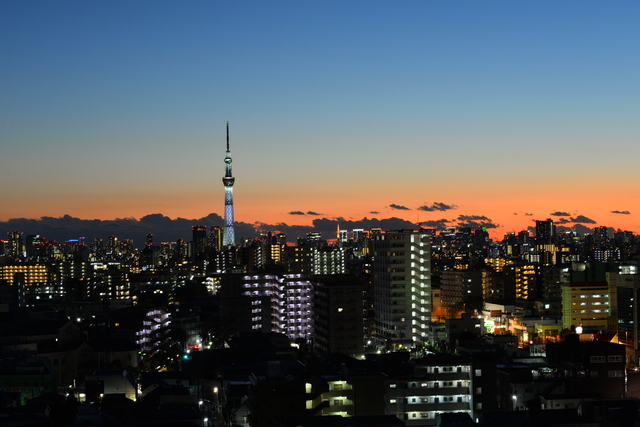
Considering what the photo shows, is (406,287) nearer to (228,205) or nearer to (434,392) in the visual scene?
(434,392)

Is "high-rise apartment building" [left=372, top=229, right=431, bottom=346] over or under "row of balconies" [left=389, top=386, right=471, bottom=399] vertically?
over

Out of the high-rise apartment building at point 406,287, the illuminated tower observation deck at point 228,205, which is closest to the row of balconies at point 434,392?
the high-rise apartment building at point 406,287

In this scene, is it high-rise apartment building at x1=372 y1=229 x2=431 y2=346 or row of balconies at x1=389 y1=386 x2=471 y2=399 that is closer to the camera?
row of balconies at x1=389 y1=386 x2=471 y2=399

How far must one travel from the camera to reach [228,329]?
34250 mm

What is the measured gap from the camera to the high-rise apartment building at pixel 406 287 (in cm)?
3253

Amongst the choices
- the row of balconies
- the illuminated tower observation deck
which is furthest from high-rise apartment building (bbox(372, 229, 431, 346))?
the illuminated tower observation deck

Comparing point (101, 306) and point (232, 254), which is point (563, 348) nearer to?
point (101, 306)

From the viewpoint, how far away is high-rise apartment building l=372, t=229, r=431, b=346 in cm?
3253

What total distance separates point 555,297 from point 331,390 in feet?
85.2

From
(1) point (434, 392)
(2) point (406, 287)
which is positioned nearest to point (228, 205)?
(2) point (406, 287)

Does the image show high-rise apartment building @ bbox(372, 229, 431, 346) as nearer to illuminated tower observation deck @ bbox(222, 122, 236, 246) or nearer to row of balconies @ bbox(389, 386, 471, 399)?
row of balconies @ bbox(389, 386, 471, 399)

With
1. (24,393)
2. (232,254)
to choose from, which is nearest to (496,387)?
(24,393)

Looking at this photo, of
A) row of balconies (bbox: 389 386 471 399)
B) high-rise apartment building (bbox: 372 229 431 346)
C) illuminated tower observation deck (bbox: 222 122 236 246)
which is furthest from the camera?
illuminated tower observation deck (bbox: 222 122 236 246)

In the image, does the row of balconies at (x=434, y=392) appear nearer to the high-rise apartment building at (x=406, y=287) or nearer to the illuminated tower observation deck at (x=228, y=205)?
the high-rise apartment building at (x=406, y=287)
